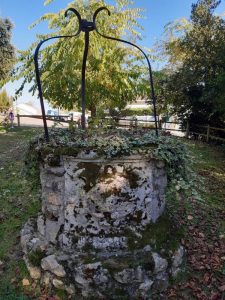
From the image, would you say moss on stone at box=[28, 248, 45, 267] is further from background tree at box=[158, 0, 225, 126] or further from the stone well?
background tree at box=[158, 0, 225, 126]

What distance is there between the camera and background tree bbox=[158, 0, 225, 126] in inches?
460

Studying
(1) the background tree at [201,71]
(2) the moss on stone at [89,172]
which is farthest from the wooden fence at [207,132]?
(2) the moss on stone at [89,172]

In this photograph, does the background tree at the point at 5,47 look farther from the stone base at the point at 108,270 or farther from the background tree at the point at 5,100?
the stone base at the point at 108,270

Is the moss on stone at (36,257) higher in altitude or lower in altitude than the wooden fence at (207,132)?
lower

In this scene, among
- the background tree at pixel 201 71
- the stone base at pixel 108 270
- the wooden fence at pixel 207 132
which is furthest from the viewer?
the wooden fence at pixel 207 132

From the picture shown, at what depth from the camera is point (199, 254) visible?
4.10 m

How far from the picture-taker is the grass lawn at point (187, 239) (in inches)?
138

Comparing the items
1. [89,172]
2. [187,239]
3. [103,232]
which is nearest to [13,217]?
[103,232]

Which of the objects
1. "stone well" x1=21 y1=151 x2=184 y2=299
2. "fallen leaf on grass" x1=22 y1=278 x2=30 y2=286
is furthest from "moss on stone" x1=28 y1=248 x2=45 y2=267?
"fallen leaf on grass" x1=22 y1=278 x2=30 y2=286

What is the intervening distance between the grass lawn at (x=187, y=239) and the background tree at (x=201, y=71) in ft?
18.0

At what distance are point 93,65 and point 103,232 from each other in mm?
7184

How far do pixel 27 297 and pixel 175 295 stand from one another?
1618mm

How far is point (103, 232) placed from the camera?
3557mm

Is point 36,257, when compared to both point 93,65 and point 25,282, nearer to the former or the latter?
point 25,282
